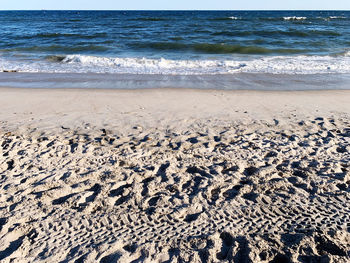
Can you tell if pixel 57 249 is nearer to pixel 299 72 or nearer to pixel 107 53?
pixel 299 72

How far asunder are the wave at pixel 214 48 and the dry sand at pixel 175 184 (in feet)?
34.0

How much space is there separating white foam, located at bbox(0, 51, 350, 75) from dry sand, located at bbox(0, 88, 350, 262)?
4855 mm

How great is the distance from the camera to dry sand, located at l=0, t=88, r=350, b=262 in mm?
2729

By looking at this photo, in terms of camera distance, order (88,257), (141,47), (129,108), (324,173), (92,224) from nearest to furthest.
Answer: (88,257)
(92,224)
(324,173)
(129,108)
(141,47)

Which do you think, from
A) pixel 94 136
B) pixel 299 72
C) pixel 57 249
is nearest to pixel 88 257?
pixel 57 249

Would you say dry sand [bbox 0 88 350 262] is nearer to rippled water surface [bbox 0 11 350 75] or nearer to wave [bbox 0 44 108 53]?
rippled water surface [bbox 0 11 350 75]

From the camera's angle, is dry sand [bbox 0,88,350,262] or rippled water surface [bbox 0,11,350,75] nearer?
dry sand [bbox 0,88,350,262]

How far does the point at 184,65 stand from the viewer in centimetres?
1234

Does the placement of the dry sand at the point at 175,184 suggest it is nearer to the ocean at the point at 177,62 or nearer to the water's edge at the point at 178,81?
the water's edge at the point at 178,81

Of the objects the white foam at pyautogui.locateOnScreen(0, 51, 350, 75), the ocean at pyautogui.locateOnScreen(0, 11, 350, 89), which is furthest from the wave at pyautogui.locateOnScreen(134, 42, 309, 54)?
the white foam at pyautogui.locateOnScreen(0, 51, 350, 75)

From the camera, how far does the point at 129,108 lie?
21.6 ft

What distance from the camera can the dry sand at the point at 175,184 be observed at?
273 centimetres

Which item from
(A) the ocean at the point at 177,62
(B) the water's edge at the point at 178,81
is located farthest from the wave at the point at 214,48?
(B) the water's edge at the point at 178,81

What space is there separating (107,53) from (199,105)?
10.3 meters
